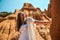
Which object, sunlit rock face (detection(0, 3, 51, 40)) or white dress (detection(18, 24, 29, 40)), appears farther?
sunlit rock face (detection(0, 3, 51, 40))

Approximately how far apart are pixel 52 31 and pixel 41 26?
21230 millimetres

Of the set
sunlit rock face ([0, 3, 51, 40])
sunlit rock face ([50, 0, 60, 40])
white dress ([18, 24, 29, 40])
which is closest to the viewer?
white dress ([18, 24, 29, 40])

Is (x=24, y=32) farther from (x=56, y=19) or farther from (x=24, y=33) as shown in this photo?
(x=56, y=19)

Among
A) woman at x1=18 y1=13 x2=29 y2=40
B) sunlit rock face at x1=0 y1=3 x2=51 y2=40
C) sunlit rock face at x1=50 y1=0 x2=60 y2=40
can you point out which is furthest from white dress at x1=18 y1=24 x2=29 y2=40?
sunlit rock face at x1=0 y1=3 x2=51 y2=40

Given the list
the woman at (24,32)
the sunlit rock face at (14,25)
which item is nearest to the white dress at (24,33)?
→ the woman at (24,32)

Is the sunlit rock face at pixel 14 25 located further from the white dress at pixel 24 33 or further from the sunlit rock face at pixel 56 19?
the white dress at pixel 24 33

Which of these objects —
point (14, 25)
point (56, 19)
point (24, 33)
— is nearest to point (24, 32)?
point (24, 33)

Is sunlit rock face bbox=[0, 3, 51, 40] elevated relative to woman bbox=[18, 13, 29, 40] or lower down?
lower down

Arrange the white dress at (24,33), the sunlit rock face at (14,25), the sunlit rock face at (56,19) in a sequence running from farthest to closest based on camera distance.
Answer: the sunlit rock face at (14,25) < the sunlit rock face at (56,19) < the white dress at (24,33)

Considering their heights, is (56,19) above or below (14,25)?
above

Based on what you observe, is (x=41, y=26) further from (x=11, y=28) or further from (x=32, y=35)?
(x=32, y=35)

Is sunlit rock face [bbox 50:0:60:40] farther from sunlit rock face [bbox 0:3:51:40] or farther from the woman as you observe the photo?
sunlit rock face [bbox 0:3:51:40]

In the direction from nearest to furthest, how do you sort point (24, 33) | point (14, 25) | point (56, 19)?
point (24, 33) → point (56, 19) → point (14, 25)

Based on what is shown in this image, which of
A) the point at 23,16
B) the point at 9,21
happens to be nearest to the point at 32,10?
the point at 9,21
